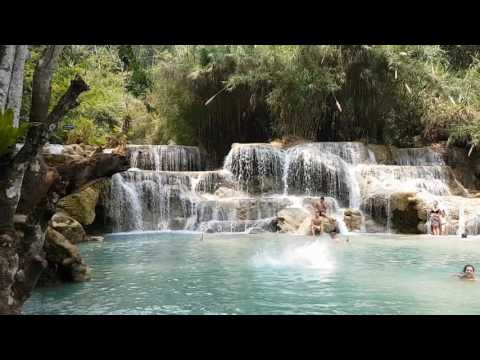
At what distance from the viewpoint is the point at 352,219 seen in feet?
46.1

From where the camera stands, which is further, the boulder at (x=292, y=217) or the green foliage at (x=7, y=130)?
the boulder at (x=292, y=217)

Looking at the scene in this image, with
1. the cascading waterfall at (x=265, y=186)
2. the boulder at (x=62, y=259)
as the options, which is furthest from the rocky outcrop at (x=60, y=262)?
the cascading waterfall at (x=265, y=186)

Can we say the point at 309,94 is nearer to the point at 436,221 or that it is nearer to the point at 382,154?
the point at 382,154

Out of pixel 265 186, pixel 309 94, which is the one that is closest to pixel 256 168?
pixel 265 186

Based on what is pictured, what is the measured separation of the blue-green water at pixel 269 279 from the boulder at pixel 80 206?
1.34 m

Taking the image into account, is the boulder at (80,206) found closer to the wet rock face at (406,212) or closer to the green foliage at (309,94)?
the green foliage at (309,94)

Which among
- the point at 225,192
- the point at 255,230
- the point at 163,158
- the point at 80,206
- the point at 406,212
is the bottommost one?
the point at 255,230

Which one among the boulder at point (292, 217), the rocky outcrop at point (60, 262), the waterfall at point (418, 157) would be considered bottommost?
the rocky outcrop at point (60, 262)

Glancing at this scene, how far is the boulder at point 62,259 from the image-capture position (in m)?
6.77

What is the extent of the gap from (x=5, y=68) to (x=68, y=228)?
696 centimetres

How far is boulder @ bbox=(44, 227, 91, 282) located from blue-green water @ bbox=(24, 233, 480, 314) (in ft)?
0.95
